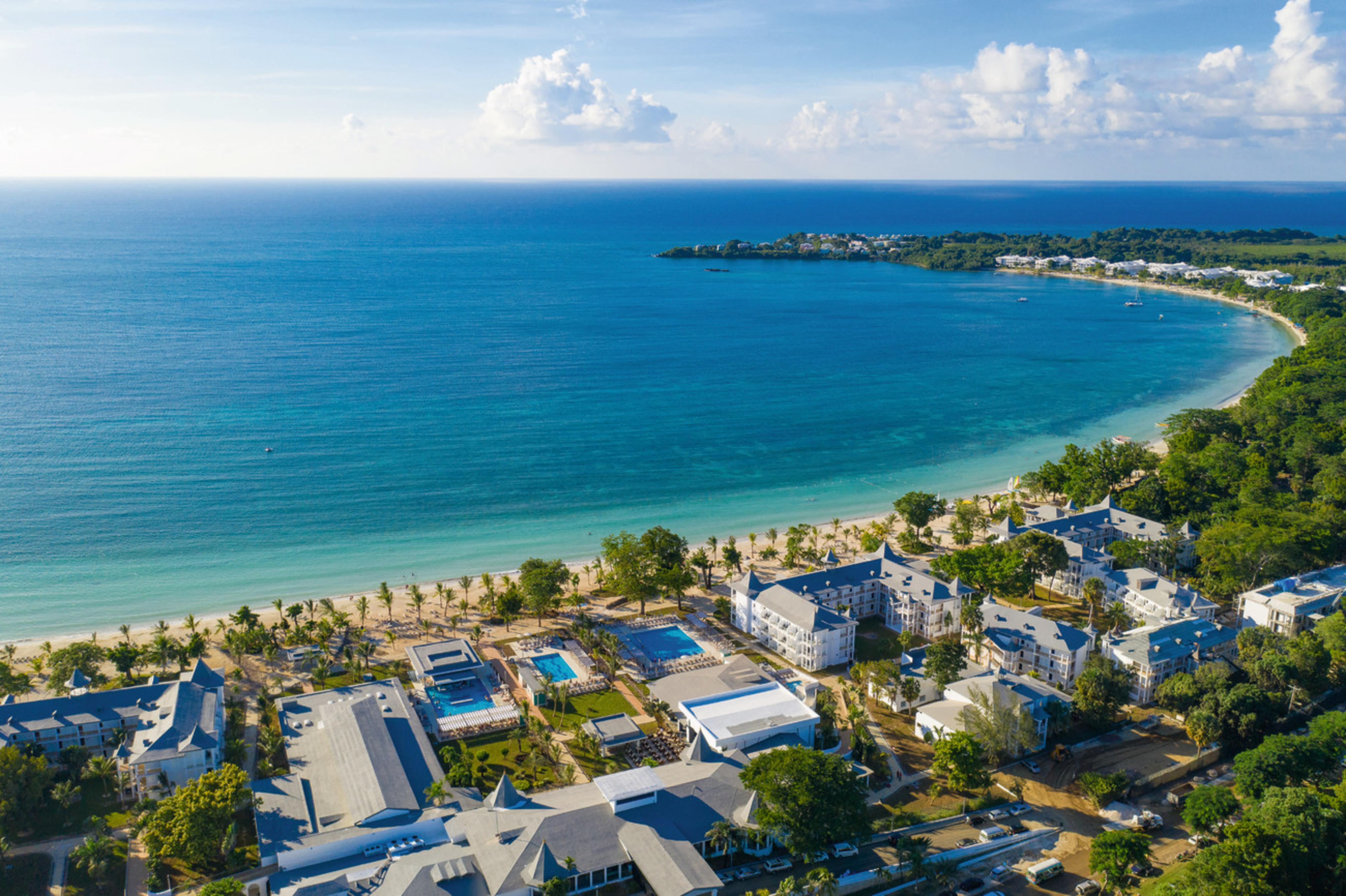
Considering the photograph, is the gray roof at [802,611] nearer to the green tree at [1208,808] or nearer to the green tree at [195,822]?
the green tree at [1208,808]

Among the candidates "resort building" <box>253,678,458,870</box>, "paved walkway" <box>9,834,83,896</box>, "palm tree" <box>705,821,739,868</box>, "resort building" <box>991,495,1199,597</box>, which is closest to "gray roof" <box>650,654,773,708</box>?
"palm tree" <box>705,821,739,868</box>

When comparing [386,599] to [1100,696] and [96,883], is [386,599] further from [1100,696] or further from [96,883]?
[1100,696]

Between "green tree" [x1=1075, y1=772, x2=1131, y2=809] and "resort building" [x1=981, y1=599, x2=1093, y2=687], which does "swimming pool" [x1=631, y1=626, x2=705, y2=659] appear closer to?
"resort building" [x1=981, y1=599, x2=1093, y2=687]

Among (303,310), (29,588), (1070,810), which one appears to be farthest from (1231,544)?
(303,310)

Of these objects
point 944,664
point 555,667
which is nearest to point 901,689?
point 944,664

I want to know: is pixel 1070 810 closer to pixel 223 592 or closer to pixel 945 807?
pixel 945 807

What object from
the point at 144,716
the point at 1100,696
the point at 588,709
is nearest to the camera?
the point at 144,716
